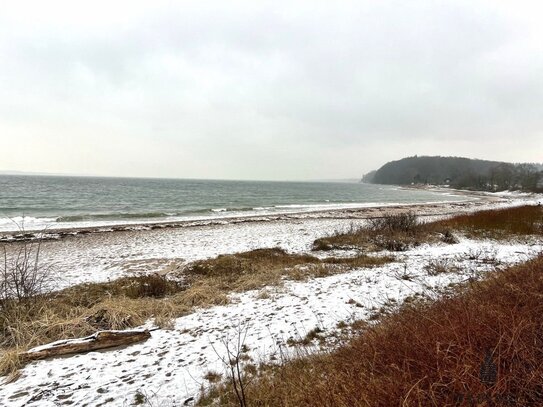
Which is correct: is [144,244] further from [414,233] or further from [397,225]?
[414,233]

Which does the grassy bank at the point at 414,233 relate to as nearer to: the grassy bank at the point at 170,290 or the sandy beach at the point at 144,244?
the grassy bank at the point at 170,290

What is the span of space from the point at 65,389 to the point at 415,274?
8193mm

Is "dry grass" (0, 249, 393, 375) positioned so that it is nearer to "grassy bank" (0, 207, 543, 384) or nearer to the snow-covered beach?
"grassy bank" (0, 207, 543, 384)

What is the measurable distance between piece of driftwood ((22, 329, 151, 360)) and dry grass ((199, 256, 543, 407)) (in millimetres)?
2407

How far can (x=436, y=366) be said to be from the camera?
8.73 feet

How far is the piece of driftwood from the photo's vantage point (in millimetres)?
4746

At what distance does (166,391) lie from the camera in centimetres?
377

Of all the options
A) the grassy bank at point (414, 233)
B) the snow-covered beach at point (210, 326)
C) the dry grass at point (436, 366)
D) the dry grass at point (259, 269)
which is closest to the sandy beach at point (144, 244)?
the snow-covered beach at point (210, 326)

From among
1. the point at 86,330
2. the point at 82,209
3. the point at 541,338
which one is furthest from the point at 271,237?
the point at 82,209

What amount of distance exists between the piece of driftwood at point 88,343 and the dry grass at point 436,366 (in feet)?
7.90

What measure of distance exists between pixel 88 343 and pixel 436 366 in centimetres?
547

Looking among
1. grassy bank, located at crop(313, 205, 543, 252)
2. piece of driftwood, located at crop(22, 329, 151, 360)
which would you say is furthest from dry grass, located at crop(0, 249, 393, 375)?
grassy bank, located at crop(313, 205, 543, 252)

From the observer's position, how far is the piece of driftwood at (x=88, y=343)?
475 cm

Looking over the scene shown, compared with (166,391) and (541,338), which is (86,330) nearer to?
(166,391)
